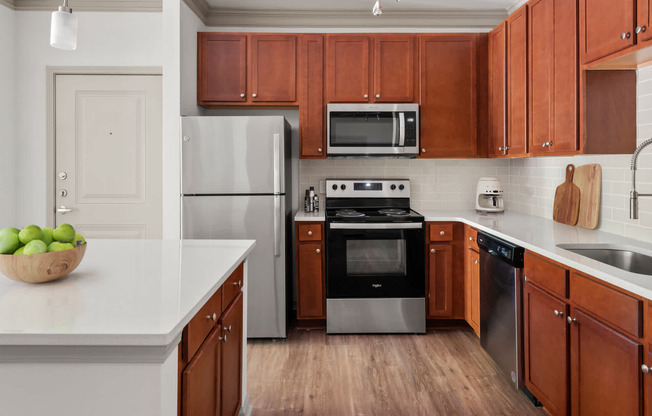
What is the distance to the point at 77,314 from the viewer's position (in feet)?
3.70

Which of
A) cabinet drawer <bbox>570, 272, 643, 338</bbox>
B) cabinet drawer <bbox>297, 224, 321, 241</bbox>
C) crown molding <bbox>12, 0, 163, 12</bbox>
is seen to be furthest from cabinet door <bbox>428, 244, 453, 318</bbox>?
crown molding <bbox>12, 0, 163, 12</bbox>

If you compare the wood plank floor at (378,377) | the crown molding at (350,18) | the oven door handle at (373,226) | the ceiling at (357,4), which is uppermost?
the ceiling at (357,4)

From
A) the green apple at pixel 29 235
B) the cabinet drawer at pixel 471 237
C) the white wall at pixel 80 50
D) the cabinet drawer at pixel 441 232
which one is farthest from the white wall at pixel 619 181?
the white wall at pixel 80 50

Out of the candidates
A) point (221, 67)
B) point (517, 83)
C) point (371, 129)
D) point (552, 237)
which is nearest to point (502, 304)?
point (552, 237)

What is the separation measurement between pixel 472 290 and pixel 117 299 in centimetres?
270

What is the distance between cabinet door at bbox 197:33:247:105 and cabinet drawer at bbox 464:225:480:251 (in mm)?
2045

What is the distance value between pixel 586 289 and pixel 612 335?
0.22 metres

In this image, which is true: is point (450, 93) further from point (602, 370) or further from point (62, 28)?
point (62, 28)

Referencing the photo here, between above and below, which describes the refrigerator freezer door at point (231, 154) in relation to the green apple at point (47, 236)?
above

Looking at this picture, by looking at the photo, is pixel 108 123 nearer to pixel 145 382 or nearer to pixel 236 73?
pixel 236 73

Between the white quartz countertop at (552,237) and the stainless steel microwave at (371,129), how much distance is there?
59cm

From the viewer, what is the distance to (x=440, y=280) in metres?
3.58

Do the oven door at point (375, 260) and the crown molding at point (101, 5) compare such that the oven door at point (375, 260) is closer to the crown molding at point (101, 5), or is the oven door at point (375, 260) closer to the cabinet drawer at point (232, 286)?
the cabinet drawer at point (232, 286)

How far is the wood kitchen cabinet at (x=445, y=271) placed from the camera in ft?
11.7
